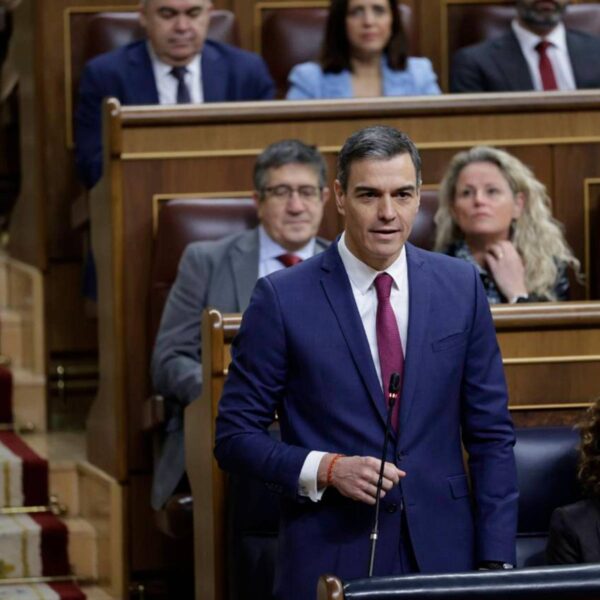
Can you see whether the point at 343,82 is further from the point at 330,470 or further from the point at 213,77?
the point at 330,470

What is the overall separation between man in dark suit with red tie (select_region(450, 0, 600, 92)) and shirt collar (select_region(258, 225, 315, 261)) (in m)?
0.70

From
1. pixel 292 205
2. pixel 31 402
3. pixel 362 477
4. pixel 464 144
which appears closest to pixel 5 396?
pixel 31 402

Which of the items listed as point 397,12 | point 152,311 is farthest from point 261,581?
point 397,12

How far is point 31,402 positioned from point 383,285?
1336 mm

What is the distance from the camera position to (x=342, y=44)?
2.61 m

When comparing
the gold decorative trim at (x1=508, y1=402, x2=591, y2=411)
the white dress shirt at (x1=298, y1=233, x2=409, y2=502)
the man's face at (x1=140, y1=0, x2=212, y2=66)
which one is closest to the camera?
the white dress shirt at (x1=298, y1=233, x2=409, y2=502)

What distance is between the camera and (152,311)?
2176mm

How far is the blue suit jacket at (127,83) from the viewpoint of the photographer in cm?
248

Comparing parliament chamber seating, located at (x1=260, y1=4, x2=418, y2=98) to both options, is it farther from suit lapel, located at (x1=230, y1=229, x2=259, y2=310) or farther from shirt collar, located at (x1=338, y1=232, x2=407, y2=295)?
shirt collar, located at (x1=338, y1=232, x2=407, y2=295)

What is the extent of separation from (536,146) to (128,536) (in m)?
0.80

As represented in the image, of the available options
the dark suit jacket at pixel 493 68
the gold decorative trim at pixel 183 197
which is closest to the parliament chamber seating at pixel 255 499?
the gold decorative trim at pixel 183 197

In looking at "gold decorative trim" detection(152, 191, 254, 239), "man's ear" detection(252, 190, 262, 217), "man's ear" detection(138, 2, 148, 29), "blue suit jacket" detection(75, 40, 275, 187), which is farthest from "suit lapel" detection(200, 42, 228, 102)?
"man's ear" detection(252, 190, 262, 217)

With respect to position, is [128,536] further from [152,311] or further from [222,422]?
[222,422]

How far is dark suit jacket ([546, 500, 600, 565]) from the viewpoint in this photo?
148 centimetres
